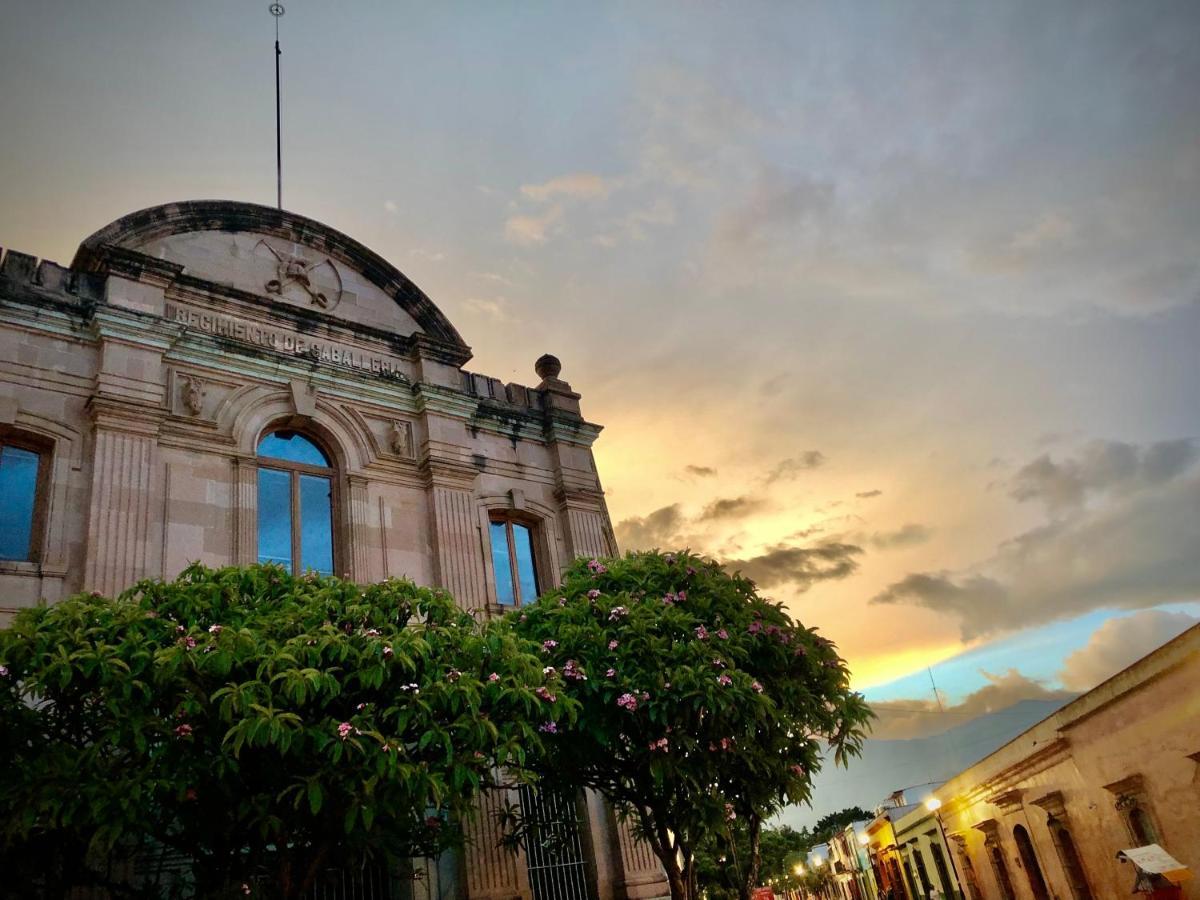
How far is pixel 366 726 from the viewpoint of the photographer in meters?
8.16

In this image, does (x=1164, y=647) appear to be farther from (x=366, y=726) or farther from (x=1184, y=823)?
(x=366, y=726)

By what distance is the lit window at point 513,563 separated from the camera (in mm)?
17000

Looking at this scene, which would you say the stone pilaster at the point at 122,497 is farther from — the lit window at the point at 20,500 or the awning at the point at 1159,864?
the awning at the point at 1159,864

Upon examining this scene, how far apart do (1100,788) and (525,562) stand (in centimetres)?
1159

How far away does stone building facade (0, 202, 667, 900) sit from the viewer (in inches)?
496

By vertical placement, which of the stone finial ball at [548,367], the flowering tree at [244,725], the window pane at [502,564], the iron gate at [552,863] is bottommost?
the iron gate at [552,863]

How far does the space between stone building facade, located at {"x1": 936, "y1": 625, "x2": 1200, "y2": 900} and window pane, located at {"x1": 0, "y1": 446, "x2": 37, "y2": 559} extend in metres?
16.5

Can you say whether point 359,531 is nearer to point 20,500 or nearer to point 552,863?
point 20,500

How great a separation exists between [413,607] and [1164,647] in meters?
11.6

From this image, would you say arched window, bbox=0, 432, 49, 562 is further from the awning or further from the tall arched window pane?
the awning

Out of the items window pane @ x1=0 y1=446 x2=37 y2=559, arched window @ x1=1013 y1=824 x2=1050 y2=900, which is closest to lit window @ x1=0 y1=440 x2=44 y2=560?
window pane @ x1=0 y1=446 x2=37 y2=559

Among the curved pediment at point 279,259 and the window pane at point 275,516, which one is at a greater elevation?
the curved pediment at point 279,259

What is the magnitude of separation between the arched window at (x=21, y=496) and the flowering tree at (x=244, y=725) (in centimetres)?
349

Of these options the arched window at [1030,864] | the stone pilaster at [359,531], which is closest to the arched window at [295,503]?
the stone pilaster at [359,531]
